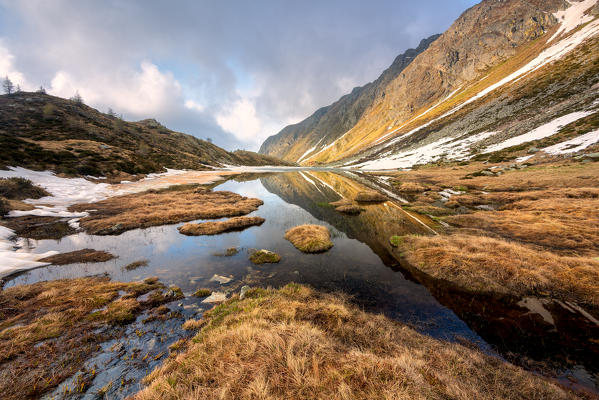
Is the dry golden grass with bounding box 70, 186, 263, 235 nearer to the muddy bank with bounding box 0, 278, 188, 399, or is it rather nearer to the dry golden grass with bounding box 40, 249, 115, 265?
the dry golden grass with bounding box 40, 249, 115, 265

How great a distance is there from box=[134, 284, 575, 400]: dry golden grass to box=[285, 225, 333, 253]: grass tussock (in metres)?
8.80

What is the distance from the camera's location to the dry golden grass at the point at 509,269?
9586 mm

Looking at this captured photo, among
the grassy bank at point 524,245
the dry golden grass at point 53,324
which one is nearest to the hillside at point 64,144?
the dry golden grass at point 53,324

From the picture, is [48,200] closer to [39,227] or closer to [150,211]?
[39,227]

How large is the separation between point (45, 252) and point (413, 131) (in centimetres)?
14692

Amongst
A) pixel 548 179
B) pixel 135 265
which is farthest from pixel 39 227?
pixel 548 179

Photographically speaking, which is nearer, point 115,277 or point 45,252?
point 115,277

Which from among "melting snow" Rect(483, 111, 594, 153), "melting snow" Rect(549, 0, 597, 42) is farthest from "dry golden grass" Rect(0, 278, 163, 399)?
"melting snow" Rect(549, 0, 597, 42)

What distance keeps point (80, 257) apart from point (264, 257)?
13.5m

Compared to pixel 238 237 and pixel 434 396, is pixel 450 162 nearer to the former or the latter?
pixel 238 237

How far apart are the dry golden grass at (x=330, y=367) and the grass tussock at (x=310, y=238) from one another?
880 centimetres

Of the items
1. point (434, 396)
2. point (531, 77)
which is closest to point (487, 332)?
point (434, 396)

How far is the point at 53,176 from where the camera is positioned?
39.1m

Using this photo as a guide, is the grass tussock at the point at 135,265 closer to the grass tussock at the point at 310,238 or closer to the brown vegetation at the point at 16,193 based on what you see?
the grass tussock at the point at 310,238
